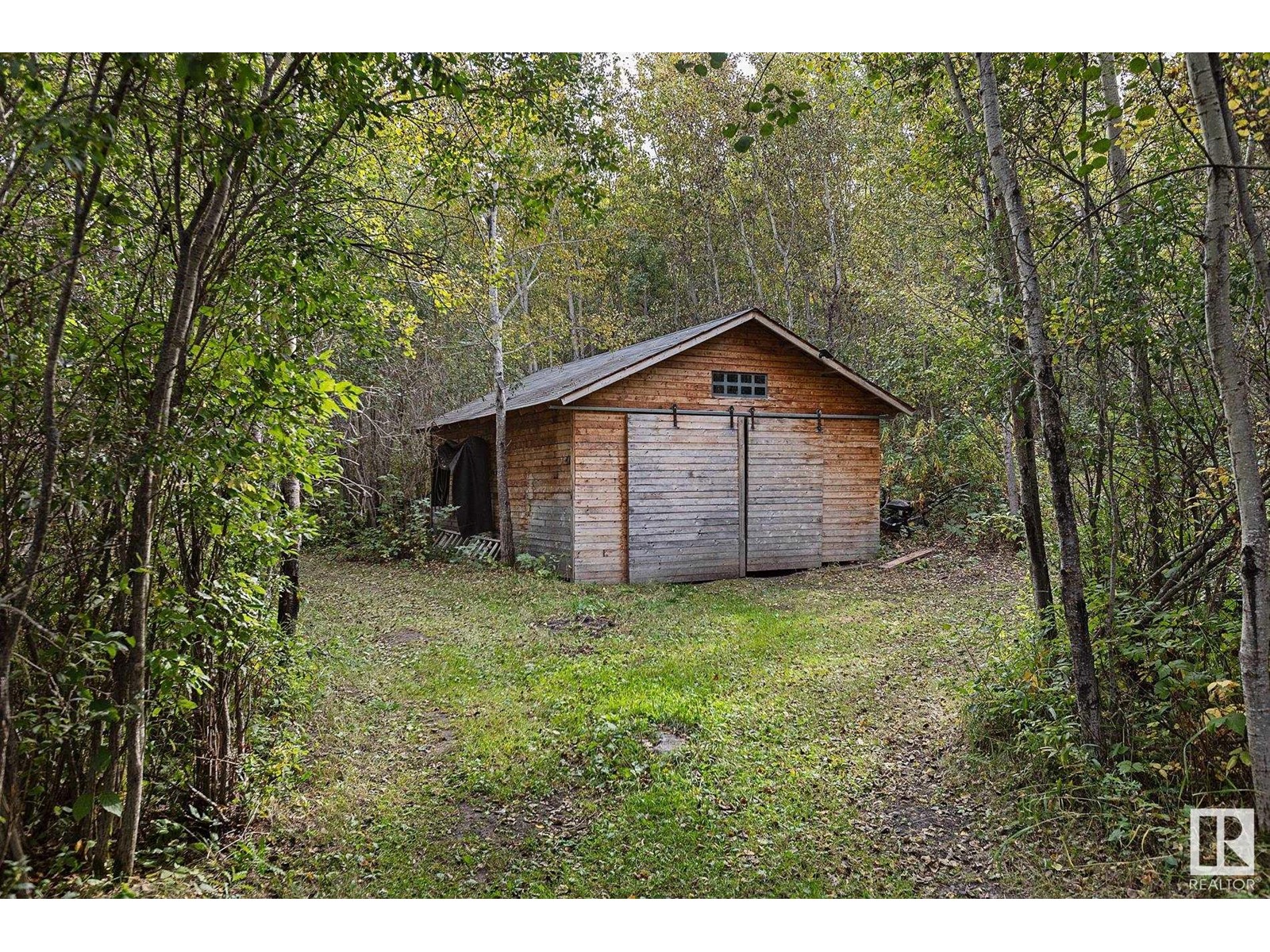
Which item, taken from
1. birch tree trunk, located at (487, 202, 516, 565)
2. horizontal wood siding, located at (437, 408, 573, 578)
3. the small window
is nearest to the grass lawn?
horizontal wood siding, located at (437, 408, 573, 578)

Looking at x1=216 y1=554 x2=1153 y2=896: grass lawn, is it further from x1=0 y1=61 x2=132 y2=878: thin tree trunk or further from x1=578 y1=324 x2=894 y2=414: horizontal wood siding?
x1=578 y1=324 x2=894 y2=414: horizontal wood siding

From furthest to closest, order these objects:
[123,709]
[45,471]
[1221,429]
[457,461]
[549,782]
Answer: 1. [457,461]
2. [549,782]
3. [1221,429]
4. [123,709]
5. [45,471]

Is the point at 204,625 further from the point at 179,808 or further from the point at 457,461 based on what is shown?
the point at 457,461

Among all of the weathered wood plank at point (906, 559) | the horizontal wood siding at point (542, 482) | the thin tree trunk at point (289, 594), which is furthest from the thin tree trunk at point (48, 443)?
the weathered wood plank at point (906, 559)

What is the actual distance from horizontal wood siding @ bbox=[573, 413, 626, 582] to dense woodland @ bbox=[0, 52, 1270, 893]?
195 inches

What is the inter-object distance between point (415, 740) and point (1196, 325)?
541 cm

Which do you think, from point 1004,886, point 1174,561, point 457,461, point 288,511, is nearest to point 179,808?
point 288,511

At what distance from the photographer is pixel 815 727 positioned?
195 inches

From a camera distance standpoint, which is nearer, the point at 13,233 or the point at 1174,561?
the point at 13,233

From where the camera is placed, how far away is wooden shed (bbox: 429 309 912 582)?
1084cm

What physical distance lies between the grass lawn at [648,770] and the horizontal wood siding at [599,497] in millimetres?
2520

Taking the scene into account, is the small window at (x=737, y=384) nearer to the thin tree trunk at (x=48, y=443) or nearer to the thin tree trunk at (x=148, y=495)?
the thin tree trunk at (x=148, y=495)

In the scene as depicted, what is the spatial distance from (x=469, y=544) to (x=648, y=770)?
34.3 feet

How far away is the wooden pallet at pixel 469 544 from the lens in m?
13.2
